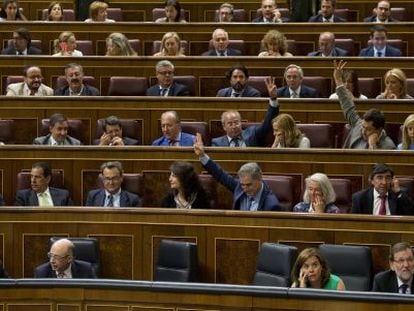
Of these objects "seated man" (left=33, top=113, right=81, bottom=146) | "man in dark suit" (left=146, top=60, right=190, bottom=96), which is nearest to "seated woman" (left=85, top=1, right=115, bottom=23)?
"man in dark suit" (left=146, top=60, right=190, bottom=96)

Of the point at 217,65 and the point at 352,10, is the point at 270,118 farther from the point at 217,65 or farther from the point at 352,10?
the point at 352,10

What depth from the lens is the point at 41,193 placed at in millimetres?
5781

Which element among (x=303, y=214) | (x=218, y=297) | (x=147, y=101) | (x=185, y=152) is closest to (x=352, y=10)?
(x=147, y=101)

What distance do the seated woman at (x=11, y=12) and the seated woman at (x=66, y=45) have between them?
77 cm

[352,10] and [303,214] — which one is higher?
[352,10]

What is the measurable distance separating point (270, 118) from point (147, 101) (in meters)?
0.71

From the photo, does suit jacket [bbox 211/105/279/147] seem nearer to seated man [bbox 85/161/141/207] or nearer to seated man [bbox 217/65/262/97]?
seated man [bbox 217/65/262/97]

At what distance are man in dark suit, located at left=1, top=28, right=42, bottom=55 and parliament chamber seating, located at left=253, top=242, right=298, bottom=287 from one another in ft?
9.37

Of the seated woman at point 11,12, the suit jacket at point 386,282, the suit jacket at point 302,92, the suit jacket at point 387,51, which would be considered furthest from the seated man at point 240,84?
the suit jacket at point 386,282

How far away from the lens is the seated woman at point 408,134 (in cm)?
580

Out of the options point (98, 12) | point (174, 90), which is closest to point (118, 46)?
point (174, 90)

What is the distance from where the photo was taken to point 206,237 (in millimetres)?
5281

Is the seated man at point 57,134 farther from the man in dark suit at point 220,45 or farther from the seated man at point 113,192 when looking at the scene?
the man in dark suit at point 220,45

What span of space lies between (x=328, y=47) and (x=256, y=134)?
1.19 meters
